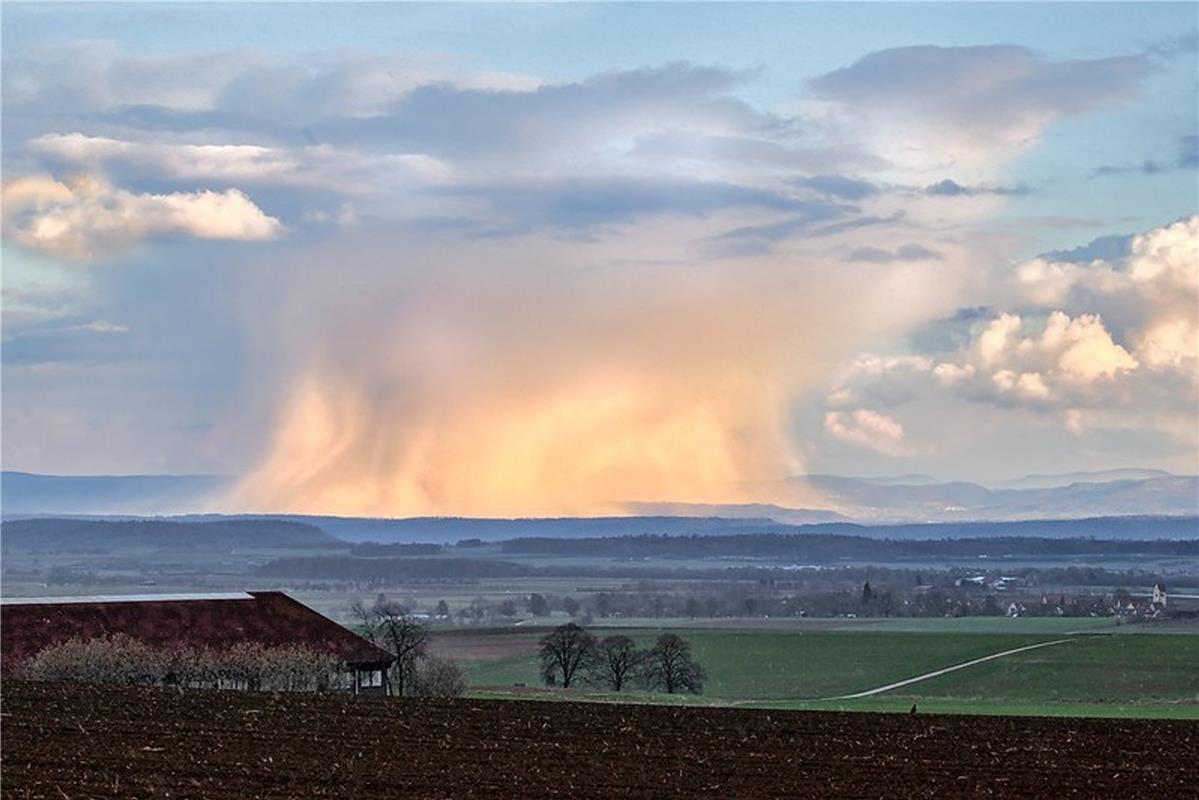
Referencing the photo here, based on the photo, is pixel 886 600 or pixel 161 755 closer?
pixel 161 755

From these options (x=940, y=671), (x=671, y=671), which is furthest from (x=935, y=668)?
(x=671, y=671)

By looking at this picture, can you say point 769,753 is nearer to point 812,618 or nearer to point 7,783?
point 7,783

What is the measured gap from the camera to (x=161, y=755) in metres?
38.3

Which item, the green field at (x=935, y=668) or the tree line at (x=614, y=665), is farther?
the tree line at (x=614, y=665)

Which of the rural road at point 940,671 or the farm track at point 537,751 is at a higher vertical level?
the farm track at point 537,751

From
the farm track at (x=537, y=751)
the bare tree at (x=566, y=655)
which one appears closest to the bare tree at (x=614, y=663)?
the bare tree at (x=566, y=655)

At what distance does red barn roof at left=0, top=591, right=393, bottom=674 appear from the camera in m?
67.5

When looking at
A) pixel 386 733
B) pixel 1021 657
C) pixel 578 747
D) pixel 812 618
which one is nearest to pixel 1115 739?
pixel 578 747

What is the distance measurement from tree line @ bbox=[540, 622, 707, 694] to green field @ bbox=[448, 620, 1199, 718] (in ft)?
6.03

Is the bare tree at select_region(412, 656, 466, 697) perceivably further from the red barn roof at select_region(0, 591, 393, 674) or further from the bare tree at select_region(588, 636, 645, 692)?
the bare tree at select_region(588, 636, 645, 692)

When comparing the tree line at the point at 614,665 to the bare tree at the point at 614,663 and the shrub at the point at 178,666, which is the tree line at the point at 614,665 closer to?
the bare tree at the point at 614,663

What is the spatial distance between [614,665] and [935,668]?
23.3 m

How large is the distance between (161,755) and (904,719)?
21.1 m

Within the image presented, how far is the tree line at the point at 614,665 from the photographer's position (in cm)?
9269
